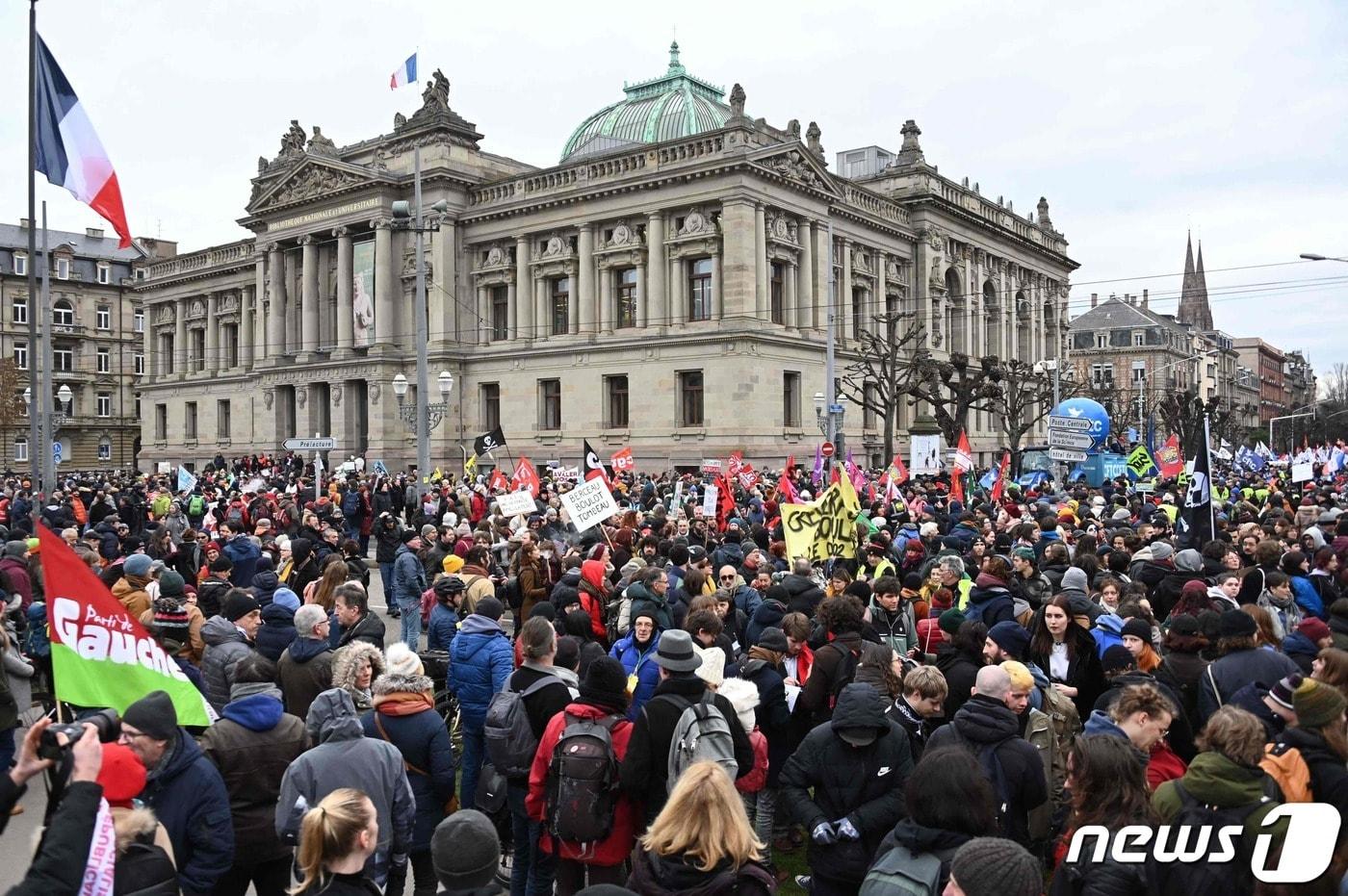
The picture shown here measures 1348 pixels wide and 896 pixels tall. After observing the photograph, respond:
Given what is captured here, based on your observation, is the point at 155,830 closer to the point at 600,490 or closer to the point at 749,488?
the point at 600,490

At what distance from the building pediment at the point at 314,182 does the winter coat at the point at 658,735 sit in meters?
46.8

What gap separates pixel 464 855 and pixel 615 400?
41656 mm

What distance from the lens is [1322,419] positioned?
356 ft

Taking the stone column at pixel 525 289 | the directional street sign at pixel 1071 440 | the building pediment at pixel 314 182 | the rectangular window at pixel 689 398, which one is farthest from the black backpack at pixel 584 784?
the building pediment at pixel 314 182

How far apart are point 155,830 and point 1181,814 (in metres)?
4.13

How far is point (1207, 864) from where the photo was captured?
3.91 meters

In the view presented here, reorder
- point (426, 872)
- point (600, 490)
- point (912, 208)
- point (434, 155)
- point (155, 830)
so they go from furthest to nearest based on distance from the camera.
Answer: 1. point (912, 208)
2. point (434, 155)
3. point (600, 490)
4. point (426, 872)
5. point (155, 830)

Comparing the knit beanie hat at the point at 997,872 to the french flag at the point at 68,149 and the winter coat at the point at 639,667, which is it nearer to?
the winter coat at the point at 639,667

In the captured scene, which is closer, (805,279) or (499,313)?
(805,279)

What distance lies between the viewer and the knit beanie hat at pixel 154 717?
4562 millimetres

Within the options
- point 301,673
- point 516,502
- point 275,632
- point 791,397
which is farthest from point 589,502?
point 791,397

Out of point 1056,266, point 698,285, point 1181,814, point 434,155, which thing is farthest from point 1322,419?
point 1181,814

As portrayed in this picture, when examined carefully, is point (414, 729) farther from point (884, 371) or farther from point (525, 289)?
point (525, 289)

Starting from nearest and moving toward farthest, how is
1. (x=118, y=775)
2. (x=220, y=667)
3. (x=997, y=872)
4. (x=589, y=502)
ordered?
(x=997, y=872) → (x=118, y=775) → (x=220, y=667) → (x=589, y=502)
